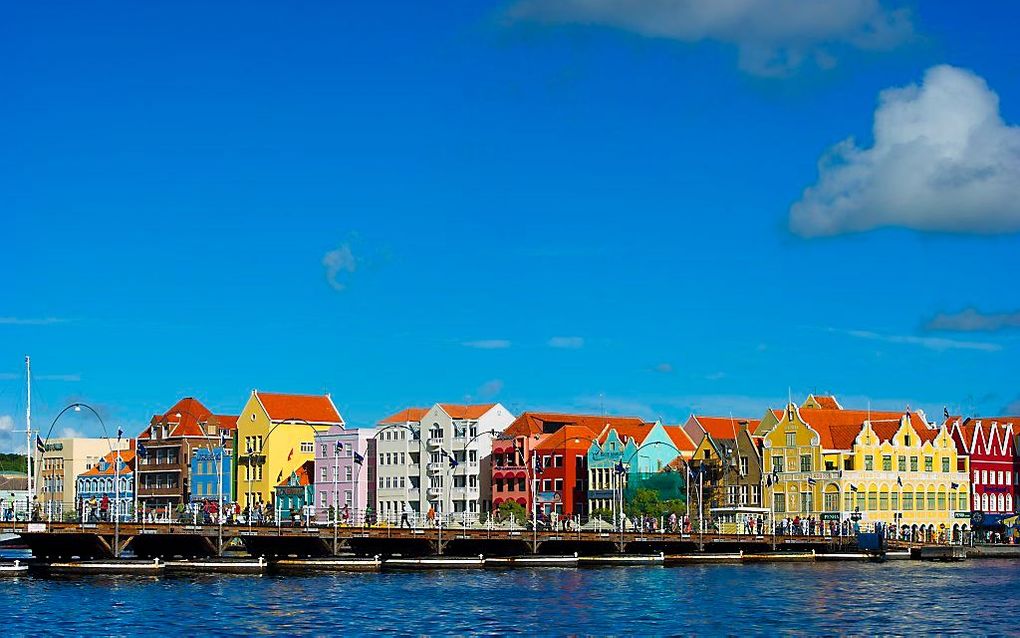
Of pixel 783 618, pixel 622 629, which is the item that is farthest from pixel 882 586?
pixel 622 629

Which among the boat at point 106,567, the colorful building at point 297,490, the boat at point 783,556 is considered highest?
the colorful building at point 297,490

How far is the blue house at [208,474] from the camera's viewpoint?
189 meters

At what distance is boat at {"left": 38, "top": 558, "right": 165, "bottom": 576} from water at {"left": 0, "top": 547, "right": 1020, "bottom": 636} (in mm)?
2910

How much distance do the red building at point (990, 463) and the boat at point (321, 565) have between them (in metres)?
73.4

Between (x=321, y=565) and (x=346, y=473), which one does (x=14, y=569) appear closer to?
(x=321, y=565)

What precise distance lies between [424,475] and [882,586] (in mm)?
80692

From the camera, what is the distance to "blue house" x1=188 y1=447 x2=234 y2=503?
189250 mm

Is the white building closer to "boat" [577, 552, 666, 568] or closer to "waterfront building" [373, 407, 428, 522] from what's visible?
"waterfront building" [373, 407, 428, 522]

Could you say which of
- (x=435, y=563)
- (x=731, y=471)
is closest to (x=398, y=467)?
(x=731, y=471)

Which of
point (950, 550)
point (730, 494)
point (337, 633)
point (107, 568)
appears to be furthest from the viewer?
point (730, 494)

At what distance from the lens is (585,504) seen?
166 metres

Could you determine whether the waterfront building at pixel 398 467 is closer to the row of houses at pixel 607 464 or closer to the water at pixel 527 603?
the row of houses at pixel 607 464

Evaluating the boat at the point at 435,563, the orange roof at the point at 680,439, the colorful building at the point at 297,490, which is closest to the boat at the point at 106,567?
the boat at the point at 435,563

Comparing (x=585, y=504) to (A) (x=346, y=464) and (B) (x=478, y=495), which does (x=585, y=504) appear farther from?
(A) (x=346, y=464)
